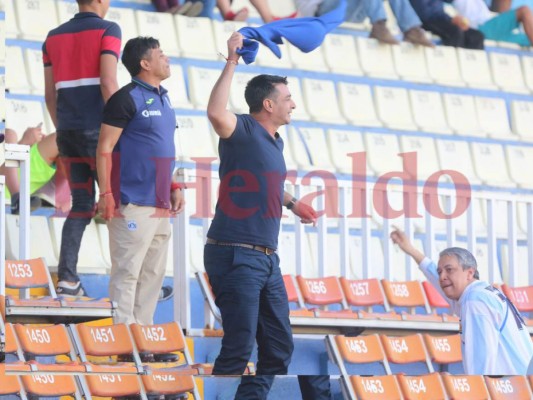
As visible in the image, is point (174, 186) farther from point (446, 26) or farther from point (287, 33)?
point (446, 26)

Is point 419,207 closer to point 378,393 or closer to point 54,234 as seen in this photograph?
point 378,393

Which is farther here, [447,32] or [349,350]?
[447,32]

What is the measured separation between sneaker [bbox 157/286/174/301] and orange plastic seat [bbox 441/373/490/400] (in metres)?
1.14

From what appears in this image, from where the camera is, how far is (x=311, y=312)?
225 inches

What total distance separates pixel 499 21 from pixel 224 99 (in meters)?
3.26

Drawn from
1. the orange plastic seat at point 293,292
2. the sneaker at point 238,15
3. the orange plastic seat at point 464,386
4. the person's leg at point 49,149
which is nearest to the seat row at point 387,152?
the sneaker at point 238,15

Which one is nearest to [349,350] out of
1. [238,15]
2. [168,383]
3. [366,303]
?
[366,303]

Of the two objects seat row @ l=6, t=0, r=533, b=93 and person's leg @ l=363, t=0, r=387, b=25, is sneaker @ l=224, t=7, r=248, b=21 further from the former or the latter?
person's leg @ l=363, t=0, r=387, b=25

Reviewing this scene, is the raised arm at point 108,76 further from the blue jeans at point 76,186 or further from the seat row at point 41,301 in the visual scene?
the seat row at point 41,301

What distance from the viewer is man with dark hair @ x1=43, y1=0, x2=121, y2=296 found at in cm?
502

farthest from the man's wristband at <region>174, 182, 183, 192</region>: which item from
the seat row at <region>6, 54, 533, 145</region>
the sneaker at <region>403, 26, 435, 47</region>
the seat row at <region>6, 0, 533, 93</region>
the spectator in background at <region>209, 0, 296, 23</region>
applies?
the sneaker at <region>403, 26, 435, 47</region>

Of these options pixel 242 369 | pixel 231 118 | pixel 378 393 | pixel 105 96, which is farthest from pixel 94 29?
pixel 378 393

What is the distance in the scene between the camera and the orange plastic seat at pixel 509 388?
5988 mm

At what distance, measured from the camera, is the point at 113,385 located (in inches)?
198
